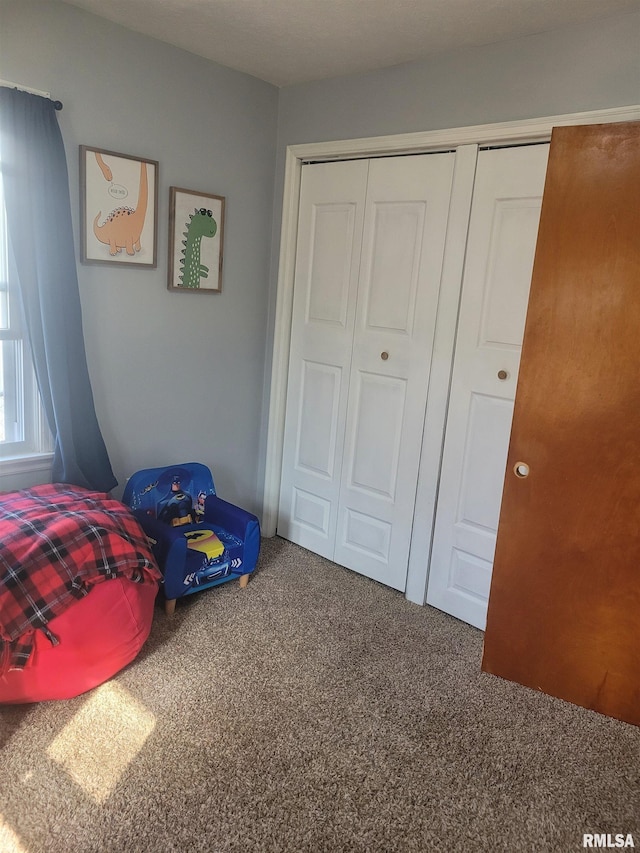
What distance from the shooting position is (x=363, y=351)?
2.89m

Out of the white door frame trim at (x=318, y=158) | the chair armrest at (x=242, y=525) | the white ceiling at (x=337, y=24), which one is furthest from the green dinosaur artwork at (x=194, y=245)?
the chair armrest at (x=242, y=525)

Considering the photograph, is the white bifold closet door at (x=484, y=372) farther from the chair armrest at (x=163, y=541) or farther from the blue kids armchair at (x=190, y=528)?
the chair armrest at (x=163, y=541)

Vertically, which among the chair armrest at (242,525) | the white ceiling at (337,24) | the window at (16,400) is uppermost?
the white ceiling at (337,24)

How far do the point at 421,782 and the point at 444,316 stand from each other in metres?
1.72

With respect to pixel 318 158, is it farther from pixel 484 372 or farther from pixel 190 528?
pixel 190 528

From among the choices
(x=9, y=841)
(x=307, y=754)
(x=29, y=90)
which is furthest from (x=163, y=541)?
(x=29, y=90)

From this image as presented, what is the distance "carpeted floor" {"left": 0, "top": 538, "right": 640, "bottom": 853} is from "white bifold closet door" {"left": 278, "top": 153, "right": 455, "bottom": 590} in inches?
25.8

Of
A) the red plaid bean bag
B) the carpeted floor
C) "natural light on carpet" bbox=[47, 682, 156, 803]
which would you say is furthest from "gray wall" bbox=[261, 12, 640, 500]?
"natural light on carpet" bbox=[47, 682, 156, 803]

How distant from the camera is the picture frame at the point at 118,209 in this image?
95.8 inches

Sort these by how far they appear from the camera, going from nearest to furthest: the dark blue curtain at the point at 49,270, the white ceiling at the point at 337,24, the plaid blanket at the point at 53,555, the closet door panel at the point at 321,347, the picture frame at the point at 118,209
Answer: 1. the plaid blanket at the point at 53,555
2. the white ceiling at the point at 337,24
3. the dark blue curtain at the point at 49,270
4. the picture frame at the point at 118,209
5. the closet door panel at the point at 321,347

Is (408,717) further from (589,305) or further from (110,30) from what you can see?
(110,30)

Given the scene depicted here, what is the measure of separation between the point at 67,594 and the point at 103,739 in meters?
0.45

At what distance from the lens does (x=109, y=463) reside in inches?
102

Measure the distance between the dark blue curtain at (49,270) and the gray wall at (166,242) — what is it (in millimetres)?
130
